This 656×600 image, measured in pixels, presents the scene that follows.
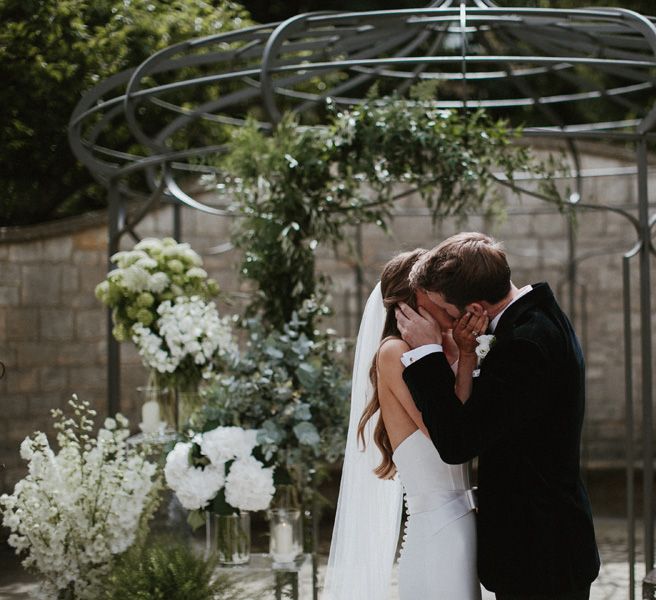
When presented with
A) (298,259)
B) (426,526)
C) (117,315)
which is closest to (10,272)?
(117,315)

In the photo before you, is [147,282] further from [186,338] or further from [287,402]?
[287,402]

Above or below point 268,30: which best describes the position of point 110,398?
below

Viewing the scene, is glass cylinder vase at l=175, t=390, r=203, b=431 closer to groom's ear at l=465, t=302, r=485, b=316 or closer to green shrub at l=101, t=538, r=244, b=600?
green shrub at l=101, t=538, r=244, b=600

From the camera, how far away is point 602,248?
889cm

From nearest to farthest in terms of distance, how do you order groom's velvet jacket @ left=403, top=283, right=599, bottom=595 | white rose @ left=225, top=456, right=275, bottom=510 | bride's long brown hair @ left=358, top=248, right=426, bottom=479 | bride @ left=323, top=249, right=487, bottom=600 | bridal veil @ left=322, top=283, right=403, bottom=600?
groom's velvet jacket @ left=403, top=283, right=599, bottom=595 < bride @ left=323, top=249, right=487, bottom=600 < bride's long brown hair @ left=358, top=248, right=426, bottom=479 < bridal veil @ left=322, top=283, right=403, bottom=600 < white rose @ left=225, top=456, right=275, bottom=510

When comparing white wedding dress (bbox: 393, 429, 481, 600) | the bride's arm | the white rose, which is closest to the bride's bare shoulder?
the bride's arm

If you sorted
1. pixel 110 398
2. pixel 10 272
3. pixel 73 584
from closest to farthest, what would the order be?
pixel 73 584 < pixel 110 398 < pixel 10 272

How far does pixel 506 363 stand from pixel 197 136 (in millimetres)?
6625

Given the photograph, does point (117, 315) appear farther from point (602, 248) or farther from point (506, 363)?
point (602, 248)

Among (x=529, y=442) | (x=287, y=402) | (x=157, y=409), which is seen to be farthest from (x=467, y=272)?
(x=157, y=409)

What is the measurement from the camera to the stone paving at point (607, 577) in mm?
4934

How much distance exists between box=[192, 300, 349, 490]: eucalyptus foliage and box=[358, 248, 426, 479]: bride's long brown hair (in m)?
0.76

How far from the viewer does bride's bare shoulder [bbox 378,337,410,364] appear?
2.62m

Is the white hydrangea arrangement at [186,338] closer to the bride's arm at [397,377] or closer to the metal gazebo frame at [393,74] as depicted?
the metal gazebo frame at [393,74]
